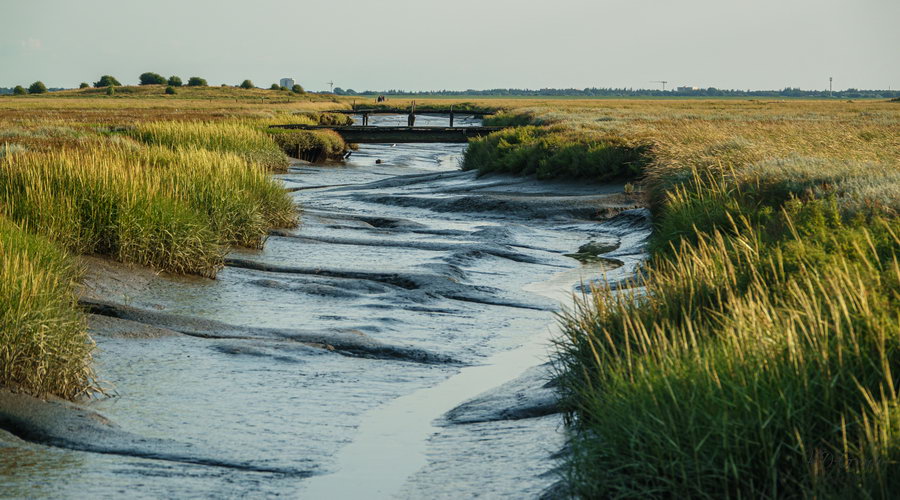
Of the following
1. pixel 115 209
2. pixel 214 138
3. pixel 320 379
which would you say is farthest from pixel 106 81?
pixel 320 379

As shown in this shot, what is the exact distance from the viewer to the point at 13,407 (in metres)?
6.61

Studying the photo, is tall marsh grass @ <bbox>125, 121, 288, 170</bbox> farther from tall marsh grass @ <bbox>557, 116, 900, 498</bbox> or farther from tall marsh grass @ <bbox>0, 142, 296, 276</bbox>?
tall marsh grass @ <bbox>557, 116, 900, 498</bbox>

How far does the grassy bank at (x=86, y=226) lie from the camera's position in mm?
6898

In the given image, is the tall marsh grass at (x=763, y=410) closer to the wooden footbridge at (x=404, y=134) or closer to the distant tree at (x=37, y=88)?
the wooden footbridge at (x=404, y=134)

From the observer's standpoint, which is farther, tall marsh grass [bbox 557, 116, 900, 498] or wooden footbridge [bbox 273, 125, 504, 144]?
wooden footbridge [bbox 273, 125, 504, 144]

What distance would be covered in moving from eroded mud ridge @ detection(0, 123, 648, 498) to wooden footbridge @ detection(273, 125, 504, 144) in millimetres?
25739

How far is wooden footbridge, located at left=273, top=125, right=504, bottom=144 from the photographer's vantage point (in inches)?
1666

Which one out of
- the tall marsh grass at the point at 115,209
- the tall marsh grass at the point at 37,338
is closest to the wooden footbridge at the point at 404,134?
the tall marsh grass at the point at 115,209

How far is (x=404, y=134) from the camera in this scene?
42781 mm

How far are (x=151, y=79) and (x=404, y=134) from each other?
105 m

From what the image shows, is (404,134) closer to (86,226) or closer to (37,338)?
(86,226)

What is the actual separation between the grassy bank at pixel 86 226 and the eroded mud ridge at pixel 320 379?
0.34 metres

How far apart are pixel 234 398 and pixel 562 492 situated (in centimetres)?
341

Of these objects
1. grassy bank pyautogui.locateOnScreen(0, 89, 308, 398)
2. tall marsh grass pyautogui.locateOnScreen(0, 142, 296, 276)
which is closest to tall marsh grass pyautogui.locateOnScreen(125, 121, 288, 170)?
grassy bank pyautogui.locateOnScreen(0, 89, 308, 398)
